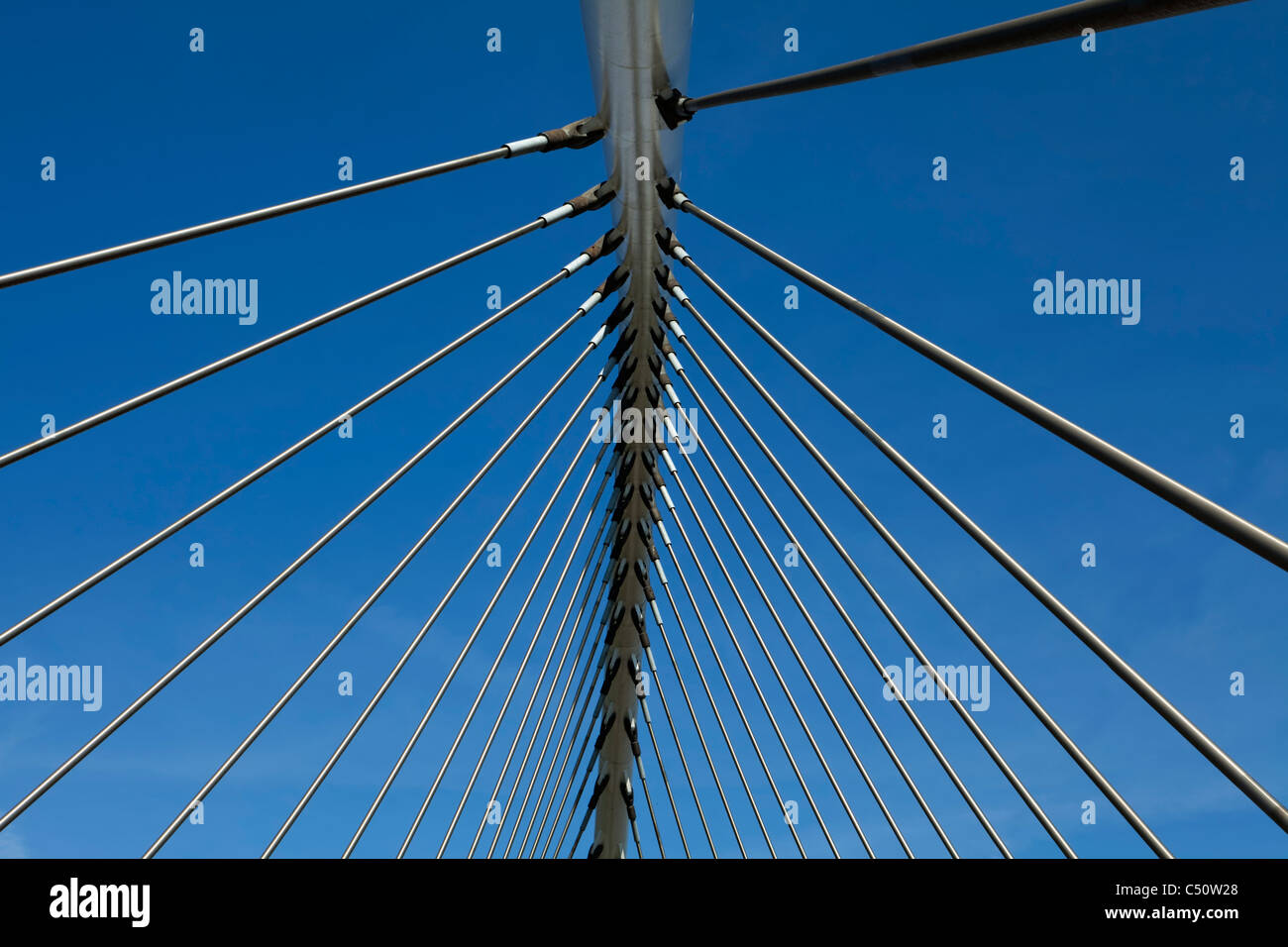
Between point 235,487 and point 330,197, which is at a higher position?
point 330,197

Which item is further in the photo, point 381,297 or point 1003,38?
point 381,297

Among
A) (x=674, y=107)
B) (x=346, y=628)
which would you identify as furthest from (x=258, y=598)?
(x=674, y=107)

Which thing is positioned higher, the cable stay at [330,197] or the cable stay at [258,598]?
the cable stay at [330,197]

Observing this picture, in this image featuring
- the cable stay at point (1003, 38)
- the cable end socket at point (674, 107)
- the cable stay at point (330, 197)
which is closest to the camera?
the cable stay at point (1003, 38)

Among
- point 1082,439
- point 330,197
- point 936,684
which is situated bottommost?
point 936,684

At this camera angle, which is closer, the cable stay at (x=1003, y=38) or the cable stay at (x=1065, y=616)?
the cable stay at (x=1003, y=38)

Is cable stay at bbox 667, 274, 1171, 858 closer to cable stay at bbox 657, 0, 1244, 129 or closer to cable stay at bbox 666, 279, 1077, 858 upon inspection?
cable stay at bbox 666, 279, 1077, 858

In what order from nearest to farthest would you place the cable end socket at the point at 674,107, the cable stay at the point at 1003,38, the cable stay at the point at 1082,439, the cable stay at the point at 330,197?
the cable stay at the point at 1003,38 → the cable stay at the point at 1082,439 → the cable stay at the point at 330,197 → the cable end socket at the point at 674,107

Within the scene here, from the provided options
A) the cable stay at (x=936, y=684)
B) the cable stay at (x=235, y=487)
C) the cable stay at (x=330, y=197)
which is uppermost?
the cable stay at (x=330, y=197)

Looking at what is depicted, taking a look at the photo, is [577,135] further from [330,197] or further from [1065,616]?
[1065,616]

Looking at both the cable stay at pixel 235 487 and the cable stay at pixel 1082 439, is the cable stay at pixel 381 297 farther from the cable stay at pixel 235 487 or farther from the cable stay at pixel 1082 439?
the cable stay at pixel 1082 439

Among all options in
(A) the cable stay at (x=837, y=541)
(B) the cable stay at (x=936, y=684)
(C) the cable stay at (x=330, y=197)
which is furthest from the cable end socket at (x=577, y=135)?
(B) the cable stay at (x=936, y=684)
